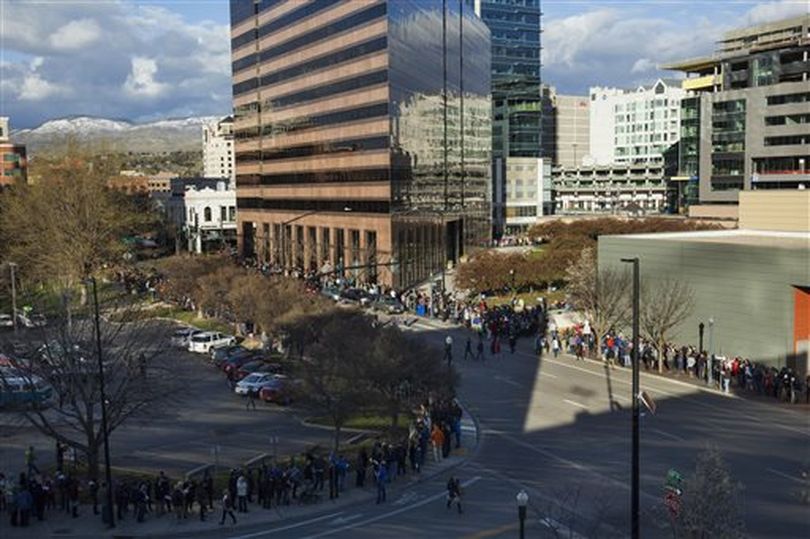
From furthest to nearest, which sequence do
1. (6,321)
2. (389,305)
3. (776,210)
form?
(389,305) < (776,210) < (6,321)

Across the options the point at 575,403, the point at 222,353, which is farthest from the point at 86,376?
the point at 575,403

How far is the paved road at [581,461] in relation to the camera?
21.5 meters

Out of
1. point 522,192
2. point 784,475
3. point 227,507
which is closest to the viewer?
point 227,507

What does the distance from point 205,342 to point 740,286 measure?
28.5 meters

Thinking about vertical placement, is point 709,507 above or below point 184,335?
above

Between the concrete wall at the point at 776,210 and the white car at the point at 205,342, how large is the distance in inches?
1439

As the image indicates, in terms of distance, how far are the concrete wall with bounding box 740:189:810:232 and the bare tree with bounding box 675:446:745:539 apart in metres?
44.5

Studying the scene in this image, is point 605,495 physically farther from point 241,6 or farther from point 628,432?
point 241,6

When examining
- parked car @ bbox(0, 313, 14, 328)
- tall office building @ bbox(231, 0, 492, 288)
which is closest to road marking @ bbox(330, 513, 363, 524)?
parked car @ bbox(0, 313, 14, 328)

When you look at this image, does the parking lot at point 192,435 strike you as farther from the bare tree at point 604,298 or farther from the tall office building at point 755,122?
the tall office building at point 755,122

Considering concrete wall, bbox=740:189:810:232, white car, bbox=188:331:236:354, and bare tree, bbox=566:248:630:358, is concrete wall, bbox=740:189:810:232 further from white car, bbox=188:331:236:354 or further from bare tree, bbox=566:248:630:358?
white car, bbox=188:331:236:354

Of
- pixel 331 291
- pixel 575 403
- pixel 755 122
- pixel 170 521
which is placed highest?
pixel 755 122

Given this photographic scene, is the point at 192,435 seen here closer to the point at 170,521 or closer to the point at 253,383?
the point at 253,383

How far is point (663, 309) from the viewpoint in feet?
136
